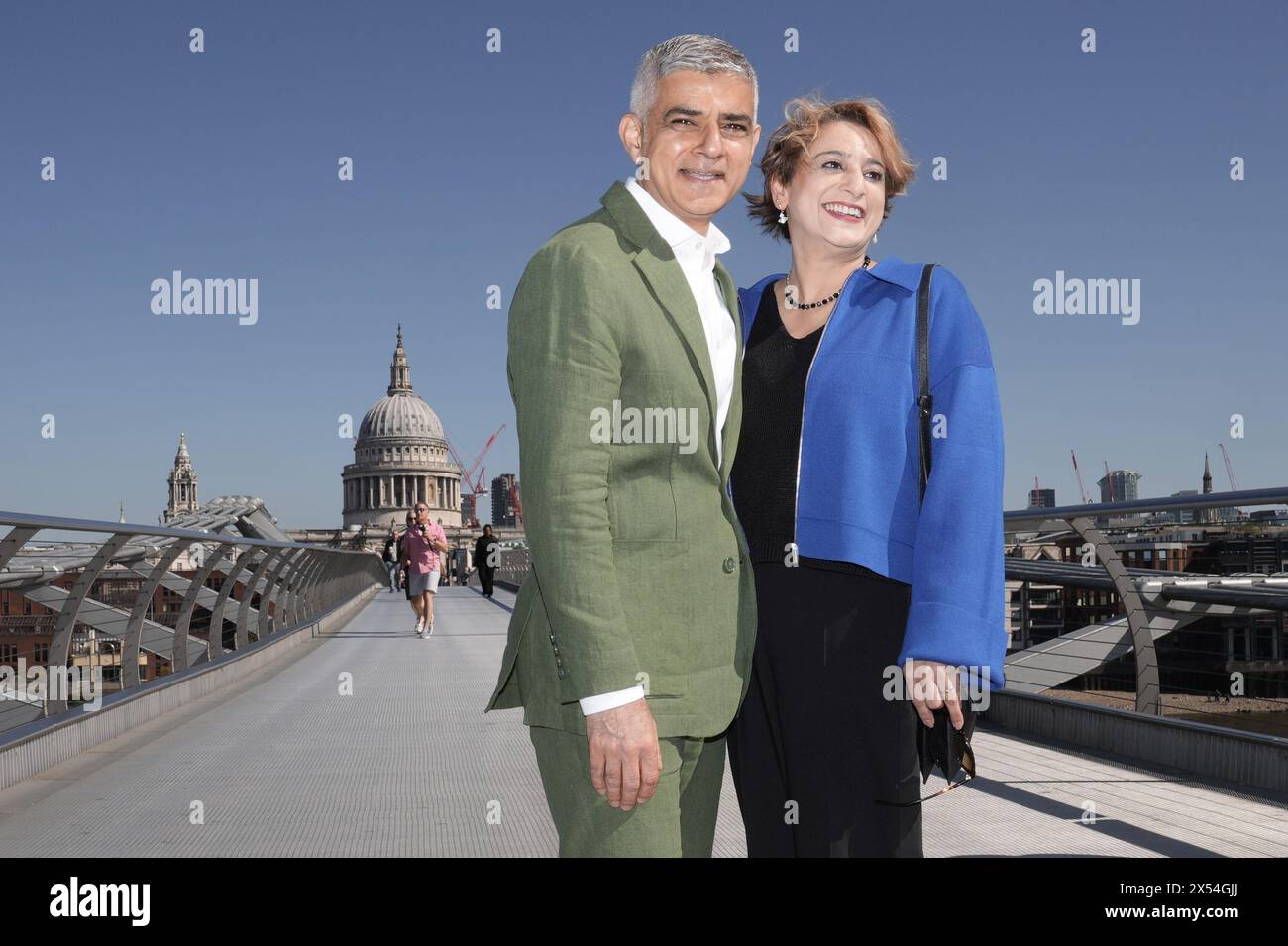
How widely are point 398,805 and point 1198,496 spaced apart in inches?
160

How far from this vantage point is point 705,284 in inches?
97.7

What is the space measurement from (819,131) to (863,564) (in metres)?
0.97

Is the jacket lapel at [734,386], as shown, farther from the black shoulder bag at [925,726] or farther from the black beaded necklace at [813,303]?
the black shoulder bag at [925,726]

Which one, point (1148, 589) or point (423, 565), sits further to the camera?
point (423, 565)

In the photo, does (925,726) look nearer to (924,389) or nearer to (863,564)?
(863,564)

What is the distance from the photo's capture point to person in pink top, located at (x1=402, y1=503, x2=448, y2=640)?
17.4 m

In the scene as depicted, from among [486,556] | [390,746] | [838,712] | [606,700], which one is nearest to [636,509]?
[606,700]

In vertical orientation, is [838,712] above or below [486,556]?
A: above

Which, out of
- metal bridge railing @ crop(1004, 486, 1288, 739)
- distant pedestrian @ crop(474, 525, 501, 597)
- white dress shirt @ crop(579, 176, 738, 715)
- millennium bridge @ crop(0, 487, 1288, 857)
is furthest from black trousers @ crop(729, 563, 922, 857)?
distant pedestrian @ crop(474, 525, 501, 597)

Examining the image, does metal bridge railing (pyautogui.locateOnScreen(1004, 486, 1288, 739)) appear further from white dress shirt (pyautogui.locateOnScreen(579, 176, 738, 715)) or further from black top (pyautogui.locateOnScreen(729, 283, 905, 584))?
white dress shirt (pyautogui.locateOnScreen(579, 176, 738, 715))

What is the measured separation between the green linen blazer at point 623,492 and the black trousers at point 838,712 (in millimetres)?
121

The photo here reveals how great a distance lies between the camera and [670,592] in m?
2.28
